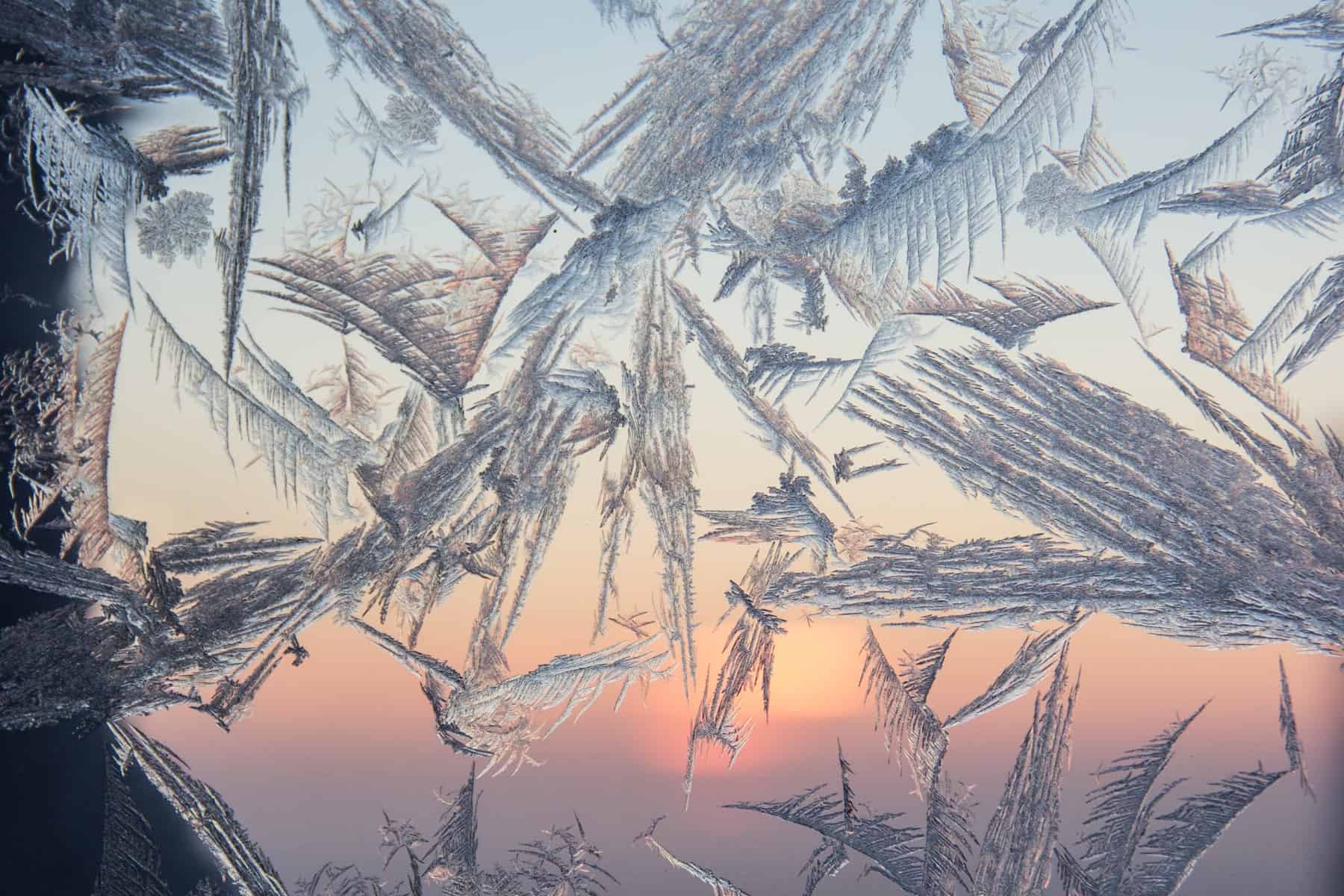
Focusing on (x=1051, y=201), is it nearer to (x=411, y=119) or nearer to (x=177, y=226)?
(x=411, y=119)

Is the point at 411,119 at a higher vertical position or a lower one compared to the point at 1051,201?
higher

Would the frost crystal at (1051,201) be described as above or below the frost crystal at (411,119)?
below

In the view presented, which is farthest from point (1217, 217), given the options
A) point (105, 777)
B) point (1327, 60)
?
point (105, 777)

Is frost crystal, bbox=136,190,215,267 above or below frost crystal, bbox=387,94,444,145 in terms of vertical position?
below

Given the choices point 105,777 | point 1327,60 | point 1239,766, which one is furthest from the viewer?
point 105,777

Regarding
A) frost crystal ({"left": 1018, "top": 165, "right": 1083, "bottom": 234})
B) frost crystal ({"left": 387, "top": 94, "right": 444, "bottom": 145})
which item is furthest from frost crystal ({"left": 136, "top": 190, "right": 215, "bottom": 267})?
frost crystal ({"left": 1018, "top": 165, "right": 1083, "bottom": 234})

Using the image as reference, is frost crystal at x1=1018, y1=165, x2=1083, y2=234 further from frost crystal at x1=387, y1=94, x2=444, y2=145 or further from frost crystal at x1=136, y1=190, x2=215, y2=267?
frost crystal at x1=136, y1=190, x2=215, y2=267

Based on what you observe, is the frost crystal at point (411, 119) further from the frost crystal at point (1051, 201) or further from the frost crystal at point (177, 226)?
the frost crystal at point (1051, 201)

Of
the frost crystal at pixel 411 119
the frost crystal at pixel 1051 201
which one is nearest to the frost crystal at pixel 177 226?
the frost crystal at pixel 411 119

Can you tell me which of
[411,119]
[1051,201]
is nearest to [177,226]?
[411,119]

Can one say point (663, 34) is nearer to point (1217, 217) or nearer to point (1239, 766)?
point (1217, 217)

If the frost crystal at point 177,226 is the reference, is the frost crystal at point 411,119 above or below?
above
